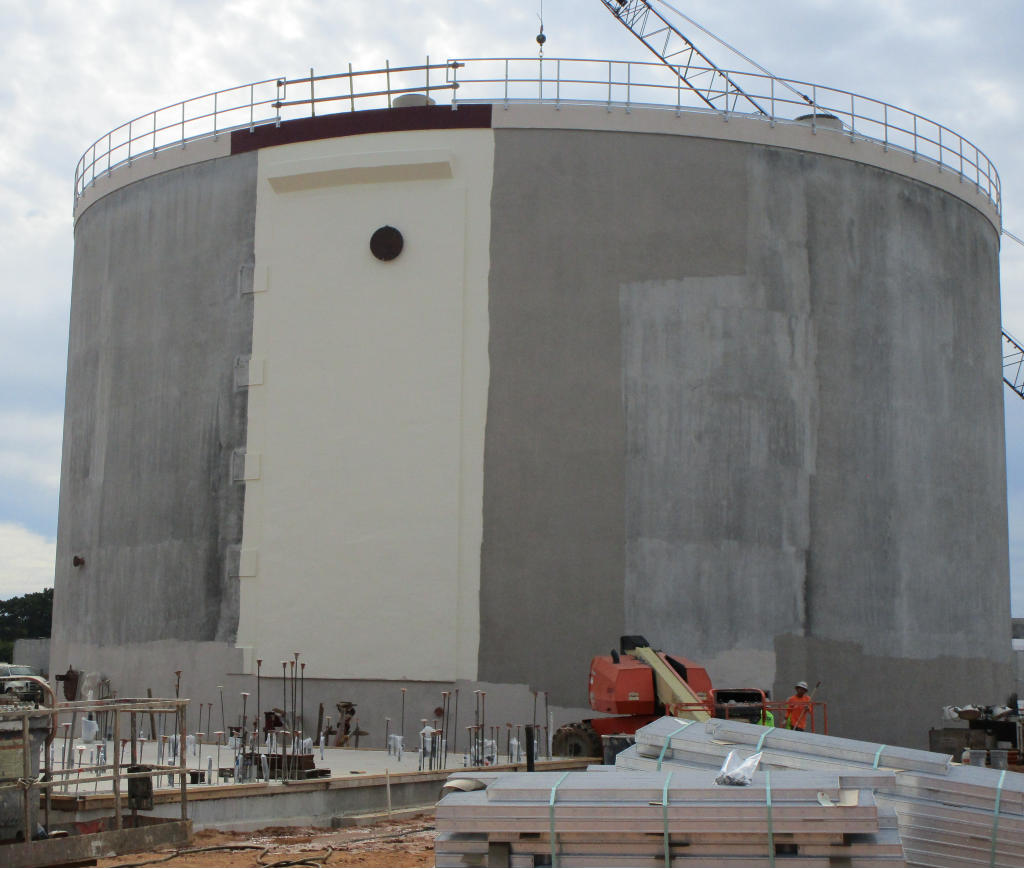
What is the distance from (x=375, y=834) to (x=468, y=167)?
1451cm

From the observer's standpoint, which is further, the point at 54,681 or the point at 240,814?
the point at 54,681

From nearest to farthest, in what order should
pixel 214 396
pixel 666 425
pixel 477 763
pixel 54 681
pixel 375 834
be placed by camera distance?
pixel 375 834 → pixel 477 763 → pixel 666 425 → pixel 214 396 → pixel 54 681

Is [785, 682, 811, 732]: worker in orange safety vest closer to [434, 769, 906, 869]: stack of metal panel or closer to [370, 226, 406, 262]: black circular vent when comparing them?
[434, 769, 906, 869]: stack of metal panel

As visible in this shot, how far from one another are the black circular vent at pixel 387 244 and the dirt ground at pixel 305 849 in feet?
41.4

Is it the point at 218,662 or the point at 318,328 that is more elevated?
the point at 318,328

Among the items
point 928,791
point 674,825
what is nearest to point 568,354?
point 928,791

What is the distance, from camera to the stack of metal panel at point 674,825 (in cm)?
995

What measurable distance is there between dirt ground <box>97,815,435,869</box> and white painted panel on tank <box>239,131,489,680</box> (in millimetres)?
8198

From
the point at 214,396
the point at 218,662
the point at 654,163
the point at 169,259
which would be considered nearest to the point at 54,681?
the point at 218,662

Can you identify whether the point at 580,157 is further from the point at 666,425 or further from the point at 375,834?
the point at 375,834

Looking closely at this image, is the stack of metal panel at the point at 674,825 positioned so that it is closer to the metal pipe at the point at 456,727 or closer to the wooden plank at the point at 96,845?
the wooden plank at the point at 96,845

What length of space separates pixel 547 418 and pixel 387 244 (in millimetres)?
4893

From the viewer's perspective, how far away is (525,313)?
24.5 meters

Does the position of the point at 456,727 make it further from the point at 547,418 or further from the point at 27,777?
the point at 27,777
